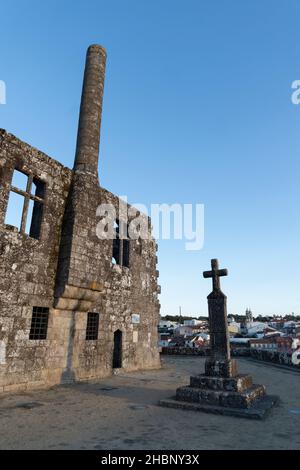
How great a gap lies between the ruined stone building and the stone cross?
407 cm

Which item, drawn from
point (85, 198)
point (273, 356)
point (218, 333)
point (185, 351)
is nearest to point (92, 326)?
point (85, 198)

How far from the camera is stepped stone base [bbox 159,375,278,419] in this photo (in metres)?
5.85

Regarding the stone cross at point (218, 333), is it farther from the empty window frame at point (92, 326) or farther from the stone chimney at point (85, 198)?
the empty window frame at point (92, 326)

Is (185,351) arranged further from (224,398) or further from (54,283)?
(224,398)

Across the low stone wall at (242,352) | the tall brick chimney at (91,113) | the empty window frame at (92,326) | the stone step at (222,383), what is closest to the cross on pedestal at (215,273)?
the stone step at (222,383)

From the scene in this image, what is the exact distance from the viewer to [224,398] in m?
6.18

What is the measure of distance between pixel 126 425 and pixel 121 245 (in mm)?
9206

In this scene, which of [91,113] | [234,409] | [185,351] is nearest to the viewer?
[234,409]

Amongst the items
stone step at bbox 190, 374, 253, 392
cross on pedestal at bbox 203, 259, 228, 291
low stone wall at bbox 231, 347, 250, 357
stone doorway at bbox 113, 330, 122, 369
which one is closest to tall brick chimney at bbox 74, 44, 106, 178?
cross on pedestal at bbox 203, 259, 228, 291

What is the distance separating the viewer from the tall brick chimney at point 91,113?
1136 centimetres

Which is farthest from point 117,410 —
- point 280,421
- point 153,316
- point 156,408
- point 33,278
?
point 153,316

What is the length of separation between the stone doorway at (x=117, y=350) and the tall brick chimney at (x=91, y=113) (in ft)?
20.9

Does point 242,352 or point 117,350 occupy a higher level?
point 117,350

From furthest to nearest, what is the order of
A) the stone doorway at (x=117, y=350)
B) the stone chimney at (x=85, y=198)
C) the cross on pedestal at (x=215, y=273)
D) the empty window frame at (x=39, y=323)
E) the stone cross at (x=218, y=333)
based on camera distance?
the stone doorway at (x=117, y=350) < the stone chimney at (x=85, y=198) < the empty window frame at (x=39, y=323) < the cross on pedestal at (x=215, y=273) < the stone cross at (x=218, y=333)
